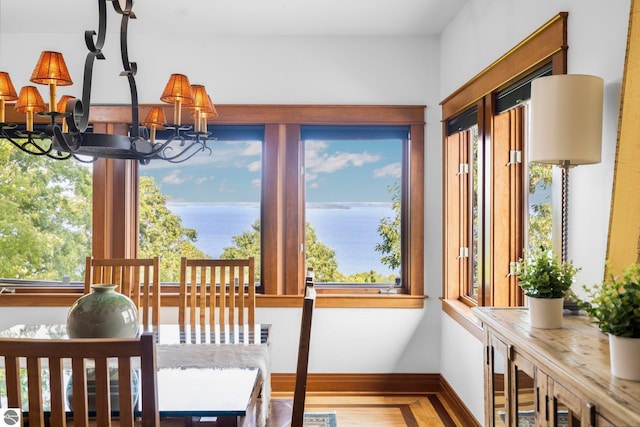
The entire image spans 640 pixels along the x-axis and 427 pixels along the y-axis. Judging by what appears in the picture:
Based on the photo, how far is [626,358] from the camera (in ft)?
3.97

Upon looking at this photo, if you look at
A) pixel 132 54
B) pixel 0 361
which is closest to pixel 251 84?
pixel 132 54

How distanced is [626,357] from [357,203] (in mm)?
3139

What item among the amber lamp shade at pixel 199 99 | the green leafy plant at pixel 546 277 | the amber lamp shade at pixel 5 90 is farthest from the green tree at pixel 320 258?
the green leafy plant at pixel 546 277

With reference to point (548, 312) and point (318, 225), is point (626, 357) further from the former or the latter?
point (318, 225)

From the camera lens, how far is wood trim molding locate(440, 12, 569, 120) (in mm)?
2225

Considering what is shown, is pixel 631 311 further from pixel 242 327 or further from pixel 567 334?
pixel 242 327

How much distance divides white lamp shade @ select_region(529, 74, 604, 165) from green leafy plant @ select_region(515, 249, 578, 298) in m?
0.33

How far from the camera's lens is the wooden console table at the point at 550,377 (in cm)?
118

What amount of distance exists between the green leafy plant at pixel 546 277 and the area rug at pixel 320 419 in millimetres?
2152

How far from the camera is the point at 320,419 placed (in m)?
3.62

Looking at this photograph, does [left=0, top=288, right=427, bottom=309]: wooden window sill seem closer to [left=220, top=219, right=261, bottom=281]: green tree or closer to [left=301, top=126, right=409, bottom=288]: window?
[left=301, top=126, right=409, bottom=288]: window

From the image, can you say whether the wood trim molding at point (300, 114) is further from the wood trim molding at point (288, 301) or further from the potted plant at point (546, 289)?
the potted plant at point (546, 289)

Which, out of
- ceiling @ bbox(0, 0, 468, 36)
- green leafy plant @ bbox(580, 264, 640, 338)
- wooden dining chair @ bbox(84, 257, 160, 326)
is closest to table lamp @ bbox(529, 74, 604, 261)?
green leafy plant @ bbox(580, 264, 640, 338)

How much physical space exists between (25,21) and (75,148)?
244cm
